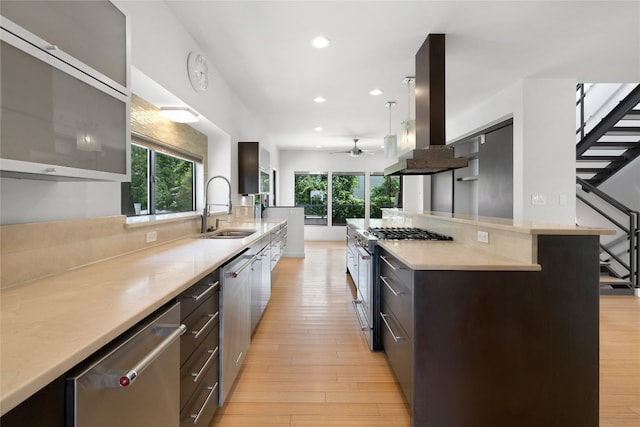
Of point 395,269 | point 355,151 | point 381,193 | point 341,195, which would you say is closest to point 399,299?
point 395,269

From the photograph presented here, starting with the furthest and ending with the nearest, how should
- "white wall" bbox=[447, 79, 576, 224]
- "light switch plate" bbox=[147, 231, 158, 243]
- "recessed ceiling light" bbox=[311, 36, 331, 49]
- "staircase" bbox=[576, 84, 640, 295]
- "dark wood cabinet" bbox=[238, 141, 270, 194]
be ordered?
1. "dark wood cabinet" bbox=[238, 141, 270, 194]
2. "staircase" bbox=[576, 84, 640, 295]
3. "white wall" bbox=[447, 79, 576, 224]
4. "recessed ceiling light" bbox=[311, 36, 331, 49]
5. "light switch plate" bbox=[147, 231, 158, 243]

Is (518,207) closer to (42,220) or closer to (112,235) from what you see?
(112,235)

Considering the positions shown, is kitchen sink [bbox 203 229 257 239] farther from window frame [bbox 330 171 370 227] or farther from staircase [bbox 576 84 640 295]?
window frame [bbox 330 171 370 227]

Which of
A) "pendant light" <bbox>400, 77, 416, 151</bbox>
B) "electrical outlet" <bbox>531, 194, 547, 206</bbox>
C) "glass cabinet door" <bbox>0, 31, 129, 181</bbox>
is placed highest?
"pendant light" <bbox>400, 77, 416, 151</bbox>

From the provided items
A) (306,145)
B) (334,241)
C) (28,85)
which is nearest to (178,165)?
(28,85)

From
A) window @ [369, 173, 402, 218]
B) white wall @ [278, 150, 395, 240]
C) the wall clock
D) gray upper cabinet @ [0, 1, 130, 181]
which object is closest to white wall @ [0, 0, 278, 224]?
the wall clock

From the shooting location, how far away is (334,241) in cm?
973

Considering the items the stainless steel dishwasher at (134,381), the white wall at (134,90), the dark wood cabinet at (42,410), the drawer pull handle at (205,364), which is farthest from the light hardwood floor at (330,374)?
the white wall at (134,90)

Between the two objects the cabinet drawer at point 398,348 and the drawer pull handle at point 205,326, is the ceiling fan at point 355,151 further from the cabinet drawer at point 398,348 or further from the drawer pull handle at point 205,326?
the drawer pull handle at point 205,326

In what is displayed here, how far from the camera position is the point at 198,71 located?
119 inches

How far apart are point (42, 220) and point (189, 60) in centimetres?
199

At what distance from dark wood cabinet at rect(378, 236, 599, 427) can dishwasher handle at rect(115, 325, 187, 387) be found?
114 centimetres

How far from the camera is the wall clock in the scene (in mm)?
2844

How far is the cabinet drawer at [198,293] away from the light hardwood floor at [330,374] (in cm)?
77
